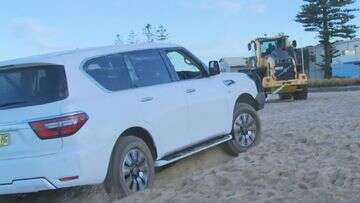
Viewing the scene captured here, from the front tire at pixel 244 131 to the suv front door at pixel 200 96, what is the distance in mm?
447

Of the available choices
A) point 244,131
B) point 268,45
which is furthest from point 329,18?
point 244,131

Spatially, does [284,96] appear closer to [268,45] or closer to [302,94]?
[302,94]

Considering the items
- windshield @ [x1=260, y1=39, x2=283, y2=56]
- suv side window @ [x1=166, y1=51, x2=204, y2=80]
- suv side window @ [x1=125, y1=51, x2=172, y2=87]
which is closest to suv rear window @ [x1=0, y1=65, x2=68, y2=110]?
suv side window @ [x1=125, y1=51, x2=172, y2=87]

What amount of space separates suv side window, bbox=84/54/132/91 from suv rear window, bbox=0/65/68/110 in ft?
1.51

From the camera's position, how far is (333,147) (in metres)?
9.77

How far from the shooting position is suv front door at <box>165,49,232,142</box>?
8969 mm

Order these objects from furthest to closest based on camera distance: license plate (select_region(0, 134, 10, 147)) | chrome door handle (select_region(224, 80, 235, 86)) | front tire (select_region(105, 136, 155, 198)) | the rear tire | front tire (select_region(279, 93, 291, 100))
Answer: front tire (select_region(279, 93, 291, 100)) → the rear tire → chrome door handle (select_region(224, 80, 235, 86)) → front tire (select_region(105, 136, 155, 198)) → license plate (select_region(0, 134, 10, 147))

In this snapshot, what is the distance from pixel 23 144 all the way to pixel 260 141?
480 centimetres

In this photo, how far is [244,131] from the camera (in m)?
10.4

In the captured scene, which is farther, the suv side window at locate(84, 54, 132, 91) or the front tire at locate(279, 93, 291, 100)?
the front tire at locate(279, 93, 291, 100)

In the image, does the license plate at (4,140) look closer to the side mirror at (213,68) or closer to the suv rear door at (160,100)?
the suv rear door at (160,100)

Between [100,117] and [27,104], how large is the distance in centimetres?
80

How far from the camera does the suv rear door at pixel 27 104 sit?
23.0ft

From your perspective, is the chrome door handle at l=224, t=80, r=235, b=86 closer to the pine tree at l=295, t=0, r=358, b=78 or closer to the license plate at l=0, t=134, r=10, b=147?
the license plate at l=0, t=134, r=10, b=147
